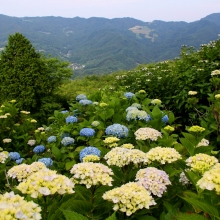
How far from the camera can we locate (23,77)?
7543mm

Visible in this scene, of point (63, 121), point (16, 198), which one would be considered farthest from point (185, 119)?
point (16, 198)

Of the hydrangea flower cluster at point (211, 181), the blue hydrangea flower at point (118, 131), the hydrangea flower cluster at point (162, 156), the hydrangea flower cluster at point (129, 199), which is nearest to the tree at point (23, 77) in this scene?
the blue hydrangea flower at point (118, 131)

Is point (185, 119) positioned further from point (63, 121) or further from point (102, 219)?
point (102, 219)

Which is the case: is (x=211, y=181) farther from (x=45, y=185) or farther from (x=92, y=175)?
(x=45, y=185)

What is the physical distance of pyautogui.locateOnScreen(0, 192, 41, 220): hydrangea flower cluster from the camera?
3.49 ft

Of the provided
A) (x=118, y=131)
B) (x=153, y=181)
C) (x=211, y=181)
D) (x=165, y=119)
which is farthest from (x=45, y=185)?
(x=165, y=119)

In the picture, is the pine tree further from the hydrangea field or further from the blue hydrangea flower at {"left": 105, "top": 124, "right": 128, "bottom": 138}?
the blue hydrangea flower at {"left": 105, "top": 124, "right": 128, "bottom": 138}

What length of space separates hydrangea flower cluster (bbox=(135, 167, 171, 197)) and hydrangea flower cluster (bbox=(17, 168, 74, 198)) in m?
0.42

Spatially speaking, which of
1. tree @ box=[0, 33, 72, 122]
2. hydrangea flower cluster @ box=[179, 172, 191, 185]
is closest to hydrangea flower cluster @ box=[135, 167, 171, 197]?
hydrangea flower cluster @ box=[179, 172, 191, 185]

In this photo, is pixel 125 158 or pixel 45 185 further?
pixel 125 158

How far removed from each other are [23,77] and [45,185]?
6.62m

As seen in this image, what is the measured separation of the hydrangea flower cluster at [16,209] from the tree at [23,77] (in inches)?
253

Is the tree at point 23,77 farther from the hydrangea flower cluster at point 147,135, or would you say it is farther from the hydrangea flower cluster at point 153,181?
the hydrangea flower cluster at point 153,181

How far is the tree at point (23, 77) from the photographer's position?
24.6 ft
